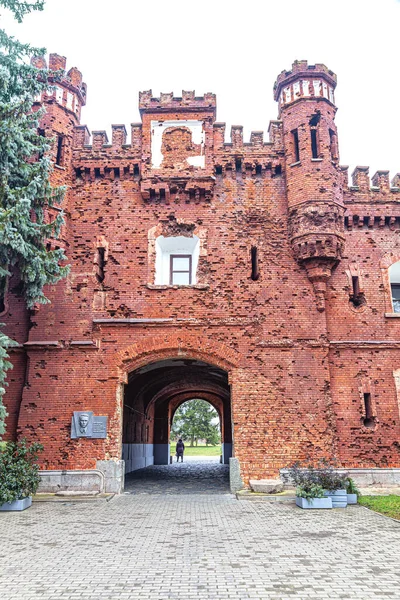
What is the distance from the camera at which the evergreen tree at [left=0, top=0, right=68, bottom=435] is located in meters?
11.6

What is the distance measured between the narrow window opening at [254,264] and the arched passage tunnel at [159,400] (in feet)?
11.4

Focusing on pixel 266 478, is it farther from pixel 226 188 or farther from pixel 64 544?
pixel 226 188

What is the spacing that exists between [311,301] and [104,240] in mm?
7089

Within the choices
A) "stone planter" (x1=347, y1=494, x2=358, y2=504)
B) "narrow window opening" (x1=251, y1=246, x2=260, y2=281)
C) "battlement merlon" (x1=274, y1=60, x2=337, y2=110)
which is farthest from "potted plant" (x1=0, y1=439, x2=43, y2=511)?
"battlement merlon" (x1=274, y1=60, x2=337, y2=110)

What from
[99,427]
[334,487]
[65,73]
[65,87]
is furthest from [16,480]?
[65,73]

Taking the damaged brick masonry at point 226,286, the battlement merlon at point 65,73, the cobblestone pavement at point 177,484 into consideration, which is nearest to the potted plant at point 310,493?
the damaged brick masonry at point 226,286

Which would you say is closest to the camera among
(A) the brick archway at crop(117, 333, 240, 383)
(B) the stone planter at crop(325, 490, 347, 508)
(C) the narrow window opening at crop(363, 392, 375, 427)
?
(B) the stone planter at crop(325, 490, 347, 508)

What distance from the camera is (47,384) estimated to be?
47.4 ft

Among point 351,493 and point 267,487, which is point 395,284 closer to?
point 351,493

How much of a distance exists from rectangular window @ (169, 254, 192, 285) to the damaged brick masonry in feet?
0.17

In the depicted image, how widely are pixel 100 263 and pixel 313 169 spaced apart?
7.72m

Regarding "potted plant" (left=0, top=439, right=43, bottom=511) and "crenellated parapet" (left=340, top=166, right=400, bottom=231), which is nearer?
"potted plant" (left=0, top=439, right=43, bottom=511)

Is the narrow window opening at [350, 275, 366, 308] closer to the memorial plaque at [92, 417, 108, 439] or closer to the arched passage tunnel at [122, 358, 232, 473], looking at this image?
the arched passage tunnel at [122, 358, 232, 473]

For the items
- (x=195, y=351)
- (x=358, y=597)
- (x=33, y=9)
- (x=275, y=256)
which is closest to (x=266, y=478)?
(x=195, y=351)
